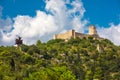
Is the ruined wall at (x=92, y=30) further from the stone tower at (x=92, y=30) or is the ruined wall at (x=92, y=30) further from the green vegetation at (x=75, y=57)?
the green vegetation at (x=75, y=57)

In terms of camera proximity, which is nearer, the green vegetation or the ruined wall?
the green vegetation

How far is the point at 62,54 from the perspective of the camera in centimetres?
13450

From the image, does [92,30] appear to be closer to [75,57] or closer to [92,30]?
[92,30]

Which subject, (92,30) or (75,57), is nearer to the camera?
(75,57)

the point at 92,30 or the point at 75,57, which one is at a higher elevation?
the point at 92,30

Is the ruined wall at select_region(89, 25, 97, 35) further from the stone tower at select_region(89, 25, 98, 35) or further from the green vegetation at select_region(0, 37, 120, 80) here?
the green vegetation at select_region(0, 37, 120, 80)

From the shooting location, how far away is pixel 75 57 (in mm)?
131625

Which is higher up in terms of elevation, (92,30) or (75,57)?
(92,30)

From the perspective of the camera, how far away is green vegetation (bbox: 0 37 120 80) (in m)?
109

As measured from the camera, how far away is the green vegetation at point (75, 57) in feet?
357

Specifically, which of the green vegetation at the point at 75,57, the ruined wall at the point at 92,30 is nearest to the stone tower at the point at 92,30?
the ruined wall at the point at 92,30

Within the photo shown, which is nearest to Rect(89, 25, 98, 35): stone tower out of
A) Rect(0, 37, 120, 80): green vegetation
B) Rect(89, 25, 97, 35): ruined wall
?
Rect(89, 25, 97, 35): ruined wall

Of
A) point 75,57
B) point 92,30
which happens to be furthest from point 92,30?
point 75,57

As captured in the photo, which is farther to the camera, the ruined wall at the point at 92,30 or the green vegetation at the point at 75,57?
the ruined wall at the point at 92,30
